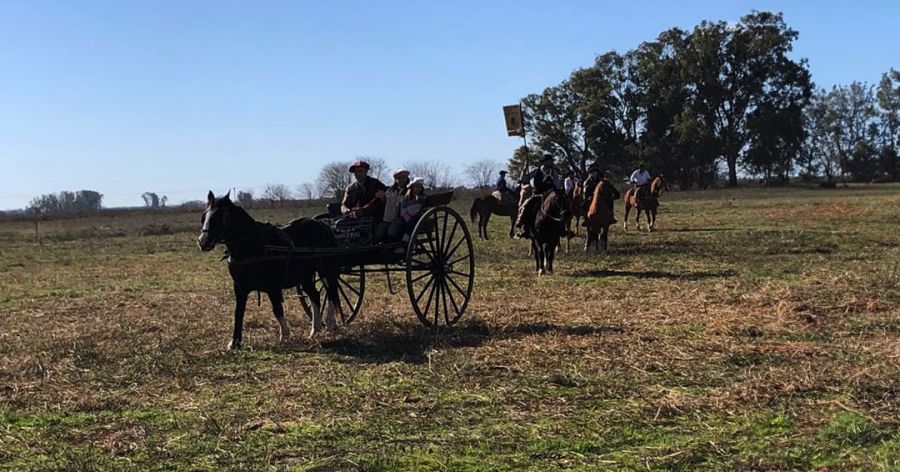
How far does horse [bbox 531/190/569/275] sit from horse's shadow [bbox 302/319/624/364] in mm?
5783

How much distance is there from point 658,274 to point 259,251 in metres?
8.44

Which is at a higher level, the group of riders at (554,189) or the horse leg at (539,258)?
the group of riders at (554,189)

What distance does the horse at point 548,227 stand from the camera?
15797 millimetres

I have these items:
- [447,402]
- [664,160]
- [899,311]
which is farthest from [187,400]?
[664,160]

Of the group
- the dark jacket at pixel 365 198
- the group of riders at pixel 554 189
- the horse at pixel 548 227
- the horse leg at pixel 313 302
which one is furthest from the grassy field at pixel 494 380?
the group of riders at pixel 554 189

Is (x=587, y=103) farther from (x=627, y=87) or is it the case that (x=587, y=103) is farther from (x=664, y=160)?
(x=664, y=160)

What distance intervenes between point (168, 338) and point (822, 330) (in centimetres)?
802

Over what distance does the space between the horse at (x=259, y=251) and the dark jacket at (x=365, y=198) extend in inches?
28.9

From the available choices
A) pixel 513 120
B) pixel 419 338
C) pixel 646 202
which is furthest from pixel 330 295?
pixel 646 202

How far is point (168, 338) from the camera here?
9984 millimetres

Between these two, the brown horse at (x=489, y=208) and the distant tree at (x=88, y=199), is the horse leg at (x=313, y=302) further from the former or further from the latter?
the distant tree at (x=88, y=199)

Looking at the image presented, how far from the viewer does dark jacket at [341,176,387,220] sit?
1039 cm

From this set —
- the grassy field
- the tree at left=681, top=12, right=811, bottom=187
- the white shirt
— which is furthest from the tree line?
the grassy field

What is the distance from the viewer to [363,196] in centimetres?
1066
